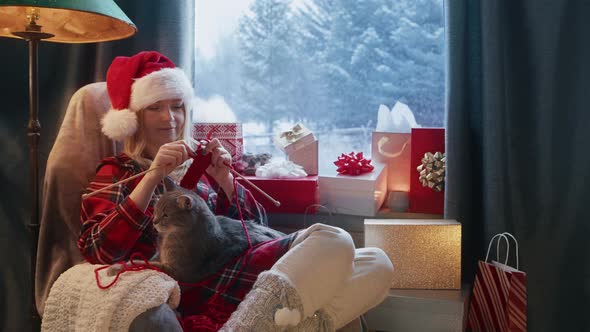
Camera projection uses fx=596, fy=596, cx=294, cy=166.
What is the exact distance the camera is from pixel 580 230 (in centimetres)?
191

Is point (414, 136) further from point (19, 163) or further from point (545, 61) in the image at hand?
point (19, 163)

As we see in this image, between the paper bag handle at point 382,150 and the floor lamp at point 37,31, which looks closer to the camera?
the floor lamp at point 37,31

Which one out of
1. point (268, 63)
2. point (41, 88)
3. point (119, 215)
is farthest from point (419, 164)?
point (41, 88)

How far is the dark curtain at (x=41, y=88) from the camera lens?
7.20 ft

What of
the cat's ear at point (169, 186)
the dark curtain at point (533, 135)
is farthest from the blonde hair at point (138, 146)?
the dark curtain at point (533, 135)

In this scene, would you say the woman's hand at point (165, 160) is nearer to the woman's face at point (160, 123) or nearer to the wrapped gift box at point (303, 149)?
the woman's face at point (160, 123)

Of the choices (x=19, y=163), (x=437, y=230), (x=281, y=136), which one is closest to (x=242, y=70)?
(x=281, y=136)

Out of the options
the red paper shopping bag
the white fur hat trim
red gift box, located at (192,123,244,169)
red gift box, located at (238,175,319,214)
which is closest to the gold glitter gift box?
the red paper shopping bag

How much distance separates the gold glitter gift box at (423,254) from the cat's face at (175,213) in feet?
2.08

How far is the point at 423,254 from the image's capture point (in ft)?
6.06

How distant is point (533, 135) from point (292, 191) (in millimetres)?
816

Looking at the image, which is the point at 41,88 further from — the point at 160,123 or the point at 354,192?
the point at 354,192

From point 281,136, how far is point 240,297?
0.83 meters

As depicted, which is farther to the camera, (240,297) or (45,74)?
(45,74)
